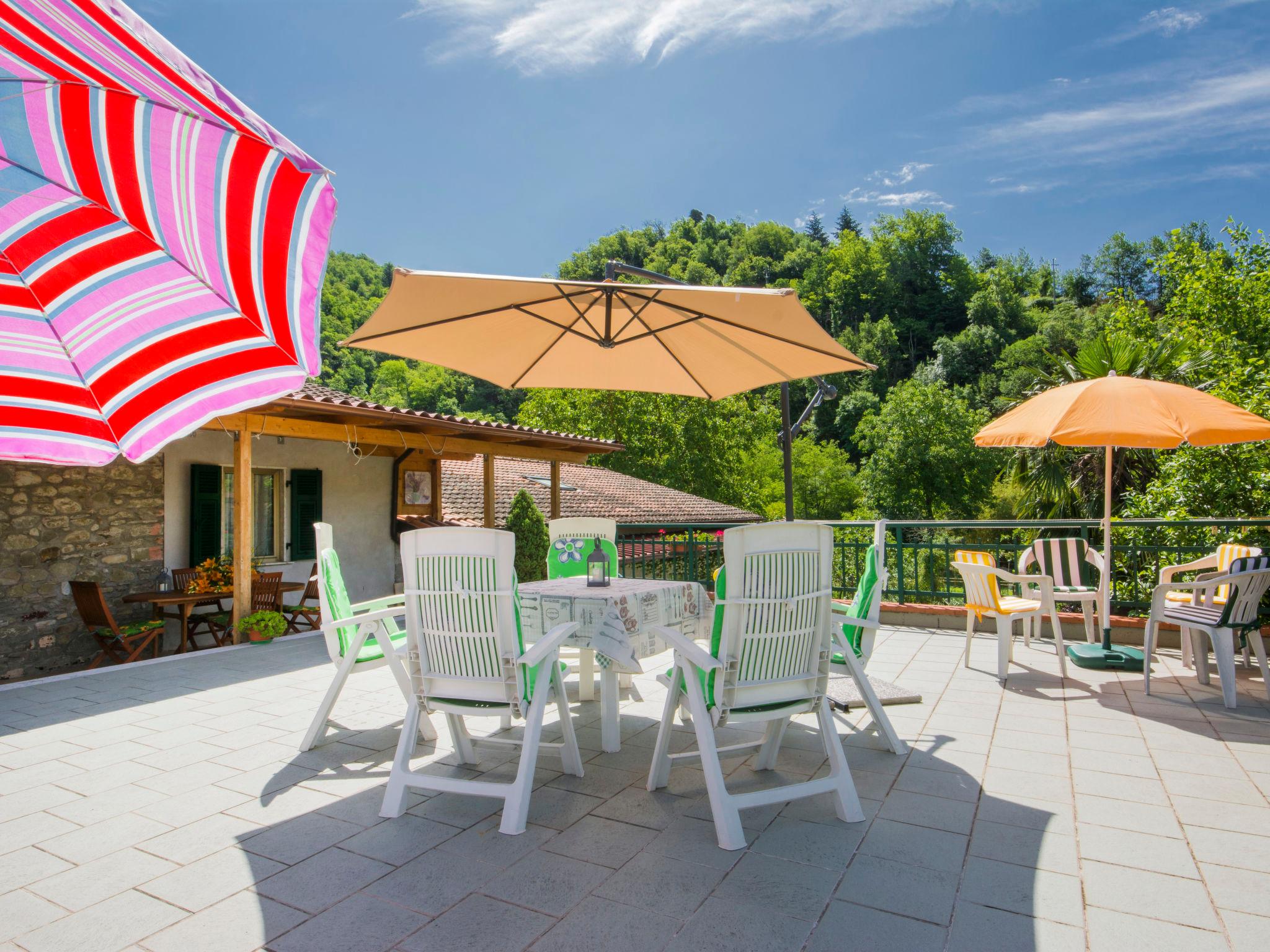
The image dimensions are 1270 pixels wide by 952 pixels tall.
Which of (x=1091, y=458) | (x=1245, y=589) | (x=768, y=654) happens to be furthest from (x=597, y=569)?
(x=1091, y=458)

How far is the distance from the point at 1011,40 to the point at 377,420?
16.2 m

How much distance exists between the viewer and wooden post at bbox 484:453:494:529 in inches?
432

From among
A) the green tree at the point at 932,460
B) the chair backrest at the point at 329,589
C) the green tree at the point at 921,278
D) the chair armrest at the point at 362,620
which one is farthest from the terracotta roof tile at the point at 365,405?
the green tree at the point at 921,278

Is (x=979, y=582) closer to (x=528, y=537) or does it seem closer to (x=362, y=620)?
(x=362, y=620)

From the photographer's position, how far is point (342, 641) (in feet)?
12.2

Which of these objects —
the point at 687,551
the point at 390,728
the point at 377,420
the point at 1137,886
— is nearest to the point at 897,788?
the point at 1137,886

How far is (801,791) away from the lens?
2611 millimetres

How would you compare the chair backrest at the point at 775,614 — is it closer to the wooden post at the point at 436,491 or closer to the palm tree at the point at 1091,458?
the wooden post at the point at 436,491

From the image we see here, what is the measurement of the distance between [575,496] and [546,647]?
1633 centimetres

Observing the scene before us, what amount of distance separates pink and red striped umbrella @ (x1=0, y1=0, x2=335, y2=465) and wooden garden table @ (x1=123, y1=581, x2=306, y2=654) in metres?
6.48

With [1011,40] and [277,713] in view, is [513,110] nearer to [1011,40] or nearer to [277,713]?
[1011,40]

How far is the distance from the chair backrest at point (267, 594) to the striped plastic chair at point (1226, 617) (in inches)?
291

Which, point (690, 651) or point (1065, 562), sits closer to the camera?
point (690, 651)

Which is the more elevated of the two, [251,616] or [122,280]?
[122,280]
